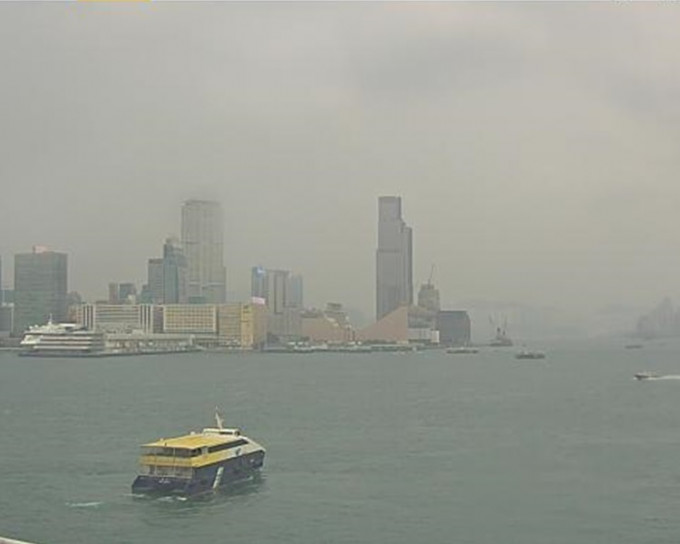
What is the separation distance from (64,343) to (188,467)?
278ft

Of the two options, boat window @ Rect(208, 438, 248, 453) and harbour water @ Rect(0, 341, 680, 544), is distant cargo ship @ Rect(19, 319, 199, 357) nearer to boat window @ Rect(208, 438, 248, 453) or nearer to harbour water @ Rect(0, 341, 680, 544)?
harbour water @ Rect(0, 341, 680, 544)

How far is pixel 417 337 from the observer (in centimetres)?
14912

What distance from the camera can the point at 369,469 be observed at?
2227 centimetres

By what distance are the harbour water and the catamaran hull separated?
358 millimetres

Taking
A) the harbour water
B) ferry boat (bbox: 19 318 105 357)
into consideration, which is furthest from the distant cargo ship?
the harbour water

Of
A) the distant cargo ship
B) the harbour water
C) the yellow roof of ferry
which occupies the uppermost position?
the distant cargo ship

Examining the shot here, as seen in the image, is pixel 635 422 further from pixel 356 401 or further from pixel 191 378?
pixel 191 378

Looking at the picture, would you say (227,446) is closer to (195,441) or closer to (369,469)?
(195,441)

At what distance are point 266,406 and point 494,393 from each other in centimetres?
1325

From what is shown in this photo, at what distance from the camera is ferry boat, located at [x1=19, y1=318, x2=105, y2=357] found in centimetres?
9938

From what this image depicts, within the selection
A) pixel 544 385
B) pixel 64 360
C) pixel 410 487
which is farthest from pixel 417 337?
pixel 410 487

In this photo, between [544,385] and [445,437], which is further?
[544,385]

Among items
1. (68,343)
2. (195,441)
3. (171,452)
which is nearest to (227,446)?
(195,441)

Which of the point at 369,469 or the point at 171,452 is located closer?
the point at 171,452
